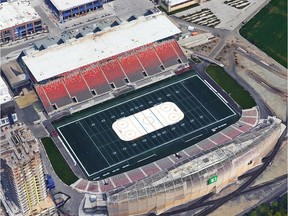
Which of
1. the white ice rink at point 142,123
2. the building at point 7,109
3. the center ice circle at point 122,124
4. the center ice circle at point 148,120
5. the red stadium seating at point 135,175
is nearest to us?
the red stadium seating at point 135,175

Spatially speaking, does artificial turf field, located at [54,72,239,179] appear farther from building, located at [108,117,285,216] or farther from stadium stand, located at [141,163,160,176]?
building, located at [108,117,285,216]

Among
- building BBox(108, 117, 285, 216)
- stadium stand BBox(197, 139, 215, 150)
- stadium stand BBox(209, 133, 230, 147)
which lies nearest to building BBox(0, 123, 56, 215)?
building BBox(108, 117, 285, 216)

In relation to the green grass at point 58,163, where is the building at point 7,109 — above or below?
above

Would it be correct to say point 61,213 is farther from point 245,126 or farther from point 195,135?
point 245,126

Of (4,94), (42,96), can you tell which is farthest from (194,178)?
(4,94)

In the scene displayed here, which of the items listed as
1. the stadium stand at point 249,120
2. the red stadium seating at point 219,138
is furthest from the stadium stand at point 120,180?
the stadium stand at point 249,120

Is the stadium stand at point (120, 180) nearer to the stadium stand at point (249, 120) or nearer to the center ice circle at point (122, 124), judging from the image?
the center ice circle at point (122, 124)
